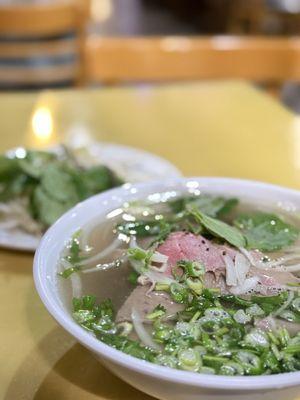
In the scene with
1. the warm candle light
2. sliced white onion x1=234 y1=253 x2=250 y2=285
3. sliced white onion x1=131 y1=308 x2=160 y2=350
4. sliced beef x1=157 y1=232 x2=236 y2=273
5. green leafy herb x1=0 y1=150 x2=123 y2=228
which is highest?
sliced beef x1=157 y1=232 x2=236 y2=273

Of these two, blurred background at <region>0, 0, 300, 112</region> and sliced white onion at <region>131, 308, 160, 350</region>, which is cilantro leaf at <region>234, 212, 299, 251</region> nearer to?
sliced white onion at <region>131, 308, 160, 350</region>

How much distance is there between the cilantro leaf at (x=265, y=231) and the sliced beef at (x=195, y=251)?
5cm

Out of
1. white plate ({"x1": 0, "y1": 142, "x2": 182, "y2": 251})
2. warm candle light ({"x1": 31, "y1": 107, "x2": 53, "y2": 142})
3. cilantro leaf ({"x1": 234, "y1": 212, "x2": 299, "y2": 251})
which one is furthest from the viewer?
warm candle light ({"x1": 31, "y1": 107, "x2": 53, "y2": 142})

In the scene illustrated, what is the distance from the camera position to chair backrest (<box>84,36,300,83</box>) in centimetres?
195

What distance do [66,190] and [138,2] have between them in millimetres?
6612

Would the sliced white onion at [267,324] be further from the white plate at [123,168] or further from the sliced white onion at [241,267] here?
the white plate at [123,168]

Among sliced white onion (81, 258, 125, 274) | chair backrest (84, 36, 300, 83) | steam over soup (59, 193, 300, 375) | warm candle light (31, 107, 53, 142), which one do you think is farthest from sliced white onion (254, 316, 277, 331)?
chair backrest (84, 36, 300, 83)

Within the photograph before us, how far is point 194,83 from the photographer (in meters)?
1.97

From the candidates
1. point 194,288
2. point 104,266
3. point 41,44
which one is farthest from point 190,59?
point 194,288

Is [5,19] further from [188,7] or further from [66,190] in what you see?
[188,7]

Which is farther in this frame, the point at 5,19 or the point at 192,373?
the point at 5,19

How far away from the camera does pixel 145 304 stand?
71 centimetres

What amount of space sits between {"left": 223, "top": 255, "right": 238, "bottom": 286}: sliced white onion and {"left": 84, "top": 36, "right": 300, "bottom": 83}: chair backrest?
131 cm

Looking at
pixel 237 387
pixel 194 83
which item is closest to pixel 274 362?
pixel 237 387
